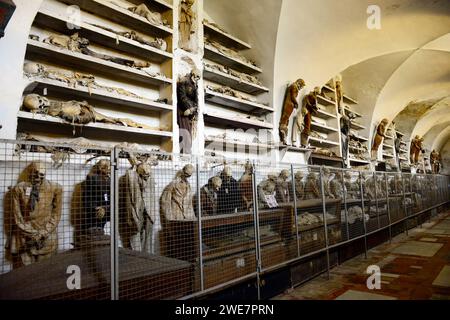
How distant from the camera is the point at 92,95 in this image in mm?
3811

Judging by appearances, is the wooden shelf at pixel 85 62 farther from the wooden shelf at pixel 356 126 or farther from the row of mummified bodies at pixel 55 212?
the wooden shelf at pixel 356 126

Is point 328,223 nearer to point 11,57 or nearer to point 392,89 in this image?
point 11,57

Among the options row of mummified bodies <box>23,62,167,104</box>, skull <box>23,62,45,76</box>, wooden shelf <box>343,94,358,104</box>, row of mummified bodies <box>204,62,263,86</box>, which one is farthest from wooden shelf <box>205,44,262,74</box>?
wooden shelf <box>343,94,358,104</box>

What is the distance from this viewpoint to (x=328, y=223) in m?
4.68

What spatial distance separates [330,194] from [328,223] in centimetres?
49

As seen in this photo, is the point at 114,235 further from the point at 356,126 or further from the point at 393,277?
the point at 356,126

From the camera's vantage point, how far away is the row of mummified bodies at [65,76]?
3.28 meters

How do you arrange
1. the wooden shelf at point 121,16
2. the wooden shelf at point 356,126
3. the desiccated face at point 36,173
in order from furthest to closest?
the wooden shelf at point 356,126, the wooden shelf at point 121,16, the desiccated face at point 36,173

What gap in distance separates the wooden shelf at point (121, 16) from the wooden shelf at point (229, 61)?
0.98 meters

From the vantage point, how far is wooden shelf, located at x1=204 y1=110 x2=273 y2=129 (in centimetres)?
530

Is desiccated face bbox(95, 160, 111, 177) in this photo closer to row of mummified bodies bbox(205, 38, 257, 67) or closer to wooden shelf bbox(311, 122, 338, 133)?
row of mummified bodies bbox(205, 38, 257, 67)

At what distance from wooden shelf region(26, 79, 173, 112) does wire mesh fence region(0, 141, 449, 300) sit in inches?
29.3

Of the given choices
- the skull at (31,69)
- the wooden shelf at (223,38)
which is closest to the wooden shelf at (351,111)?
the wooden shelf at (223,38)
